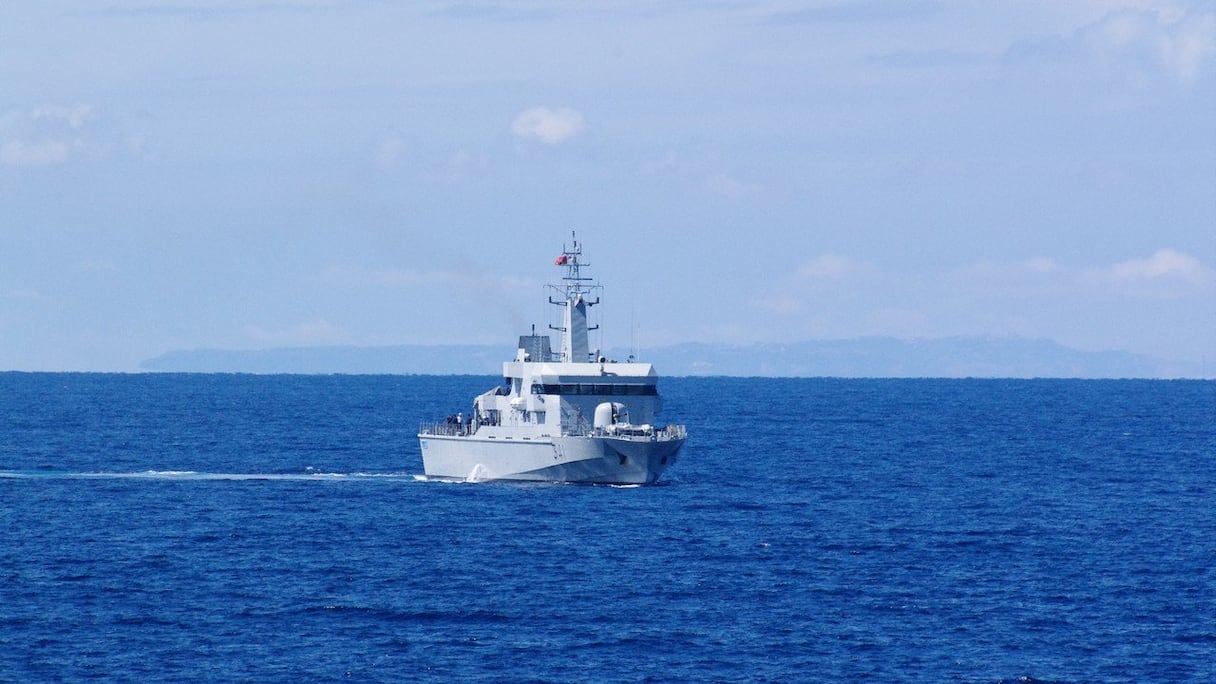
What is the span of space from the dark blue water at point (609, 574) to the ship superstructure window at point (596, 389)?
16.5 feet

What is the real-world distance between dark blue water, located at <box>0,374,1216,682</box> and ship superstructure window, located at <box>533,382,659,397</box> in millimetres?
Result: 5032

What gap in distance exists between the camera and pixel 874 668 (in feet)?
157

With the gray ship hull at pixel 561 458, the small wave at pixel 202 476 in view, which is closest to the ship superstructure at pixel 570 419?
the gray ship hull at pixel 561 458

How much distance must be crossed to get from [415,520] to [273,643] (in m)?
27.5

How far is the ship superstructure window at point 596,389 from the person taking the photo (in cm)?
8481

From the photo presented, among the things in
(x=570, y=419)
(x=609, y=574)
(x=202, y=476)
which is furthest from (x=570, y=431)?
(x=202, y=476)

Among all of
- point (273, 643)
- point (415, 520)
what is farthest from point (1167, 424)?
point (273, 643)

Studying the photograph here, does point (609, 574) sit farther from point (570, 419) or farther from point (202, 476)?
point (202, 476)

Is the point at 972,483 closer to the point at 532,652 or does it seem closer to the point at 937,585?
the point at 937,585

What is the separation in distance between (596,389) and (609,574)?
23.2m

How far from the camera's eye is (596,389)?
85.2m

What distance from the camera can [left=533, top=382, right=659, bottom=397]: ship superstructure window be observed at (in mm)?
84812

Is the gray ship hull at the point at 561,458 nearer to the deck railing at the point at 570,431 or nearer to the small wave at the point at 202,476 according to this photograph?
the deck railing at the point at 570,431

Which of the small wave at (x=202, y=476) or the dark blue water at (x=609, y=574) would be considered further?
the small wave at (x=202, y=476)
